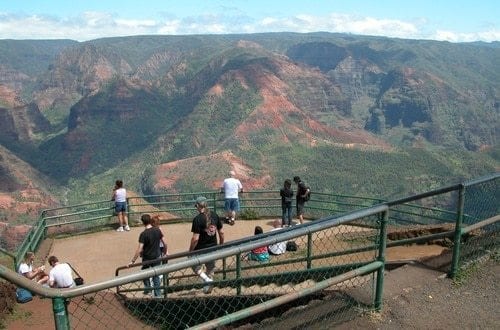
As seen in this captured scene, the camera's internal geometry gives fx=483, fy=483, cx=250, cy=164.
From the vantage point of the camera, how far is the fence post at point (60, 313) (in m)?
3.24

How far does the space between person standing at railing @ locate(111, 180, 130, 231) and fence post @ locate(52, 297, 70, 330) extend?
34.2ft

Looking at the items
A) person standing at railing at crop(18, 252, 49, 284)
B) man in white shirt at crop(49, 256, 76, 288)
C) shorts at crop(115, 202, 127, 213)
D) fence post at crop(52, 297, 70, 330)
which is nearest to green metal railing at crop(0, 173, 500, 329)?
fence post at crop(52, 297, 70, 330)

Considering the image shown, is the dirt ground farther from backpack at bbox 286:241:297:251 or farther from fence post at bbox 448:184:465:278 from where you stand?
backpack at bbox 286:241:297:251

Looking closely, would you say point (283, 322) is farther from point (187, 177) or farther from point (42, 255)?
point (187, 177)

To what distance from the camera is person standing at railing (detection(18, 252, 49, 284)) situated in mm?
9986

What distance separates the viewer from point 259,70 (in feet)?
582

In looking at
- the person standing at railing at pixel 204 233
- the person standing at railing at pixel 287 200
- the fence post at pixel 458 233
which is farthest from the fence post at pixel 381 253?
the person standing at railing at pixel 287 200

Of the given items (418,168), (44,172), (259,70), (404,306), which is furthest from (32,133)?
(404,306)

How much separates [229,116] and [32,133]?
259 ft

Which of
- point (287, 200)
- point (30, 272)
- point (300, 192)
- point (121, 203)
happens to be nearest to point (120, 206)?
point (121, 203)

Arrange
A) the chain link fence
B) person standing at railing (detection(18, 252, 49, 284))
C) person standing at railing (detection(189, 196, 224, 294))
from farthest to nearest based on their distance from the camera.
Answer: person standing at railing (detection(18, 252, 49, 284)) < person standing at railing (detection(189, 196, 224, 294)) < the chain link fence

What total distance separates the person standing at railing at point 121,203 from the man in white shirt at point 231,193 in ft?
9.38

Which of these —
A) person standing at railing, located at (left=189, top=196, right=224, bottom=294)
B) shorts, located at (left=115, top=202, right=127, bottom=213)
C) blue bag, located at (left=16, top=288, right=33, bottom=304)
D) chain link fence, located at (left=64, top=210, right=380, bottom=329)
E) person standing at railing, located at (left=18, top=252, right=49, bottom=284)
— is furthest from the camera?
shorts, located at (left=115, top=202, right=127, bottom=213)

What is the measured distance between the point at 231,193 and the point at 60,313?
1067 cm
